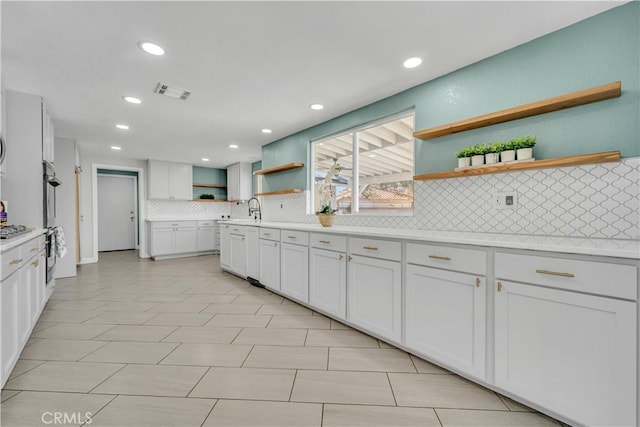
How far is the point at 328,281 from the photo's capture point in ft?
9.11

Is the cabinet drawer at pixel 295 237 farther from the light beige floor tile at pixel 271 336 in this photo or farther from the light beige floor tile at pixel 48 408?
the light beige floor tile at pixel 48 408

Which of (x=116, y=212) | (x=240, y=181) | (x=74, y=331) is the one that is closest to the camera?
(x=74, y=331)

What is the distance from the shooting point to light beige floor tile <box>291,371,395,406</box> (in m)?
1.63

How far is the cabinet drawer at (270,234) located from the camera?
352 cm

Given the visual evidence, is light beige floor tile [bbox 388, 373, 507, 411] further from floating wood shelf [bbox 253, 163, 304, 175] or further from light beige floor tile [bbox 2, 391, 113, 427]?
floating wood shelf [bbox 253, 163, 304, 175]

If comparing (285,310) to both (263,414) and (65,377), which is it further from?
(65,377)

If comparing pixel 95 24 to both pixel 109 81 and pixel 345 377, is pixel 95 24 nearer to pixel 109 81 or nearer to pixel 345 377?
pixel 109 81

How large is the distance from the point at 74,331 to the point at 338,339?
2379mm

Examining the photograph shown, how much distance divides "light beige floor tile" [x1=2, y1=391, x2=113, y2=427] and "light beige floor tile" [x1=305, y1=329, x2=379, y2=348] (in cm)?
140

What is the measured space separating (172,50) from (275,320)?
98.7 inches

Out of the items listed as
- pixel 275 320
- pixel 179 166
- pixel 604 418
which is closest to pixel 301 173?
pixel 275 320

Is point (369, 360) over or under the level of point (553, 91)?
under

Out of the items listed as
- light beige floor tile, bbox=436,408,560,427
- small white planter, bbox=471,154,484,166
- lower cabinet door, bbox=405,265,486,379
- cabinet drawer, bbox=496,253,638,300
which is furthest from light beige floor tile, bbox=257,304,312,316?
small white planter, bbox=471,154,484,166

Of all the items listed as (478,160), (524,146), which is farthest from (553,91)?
(478,160)
